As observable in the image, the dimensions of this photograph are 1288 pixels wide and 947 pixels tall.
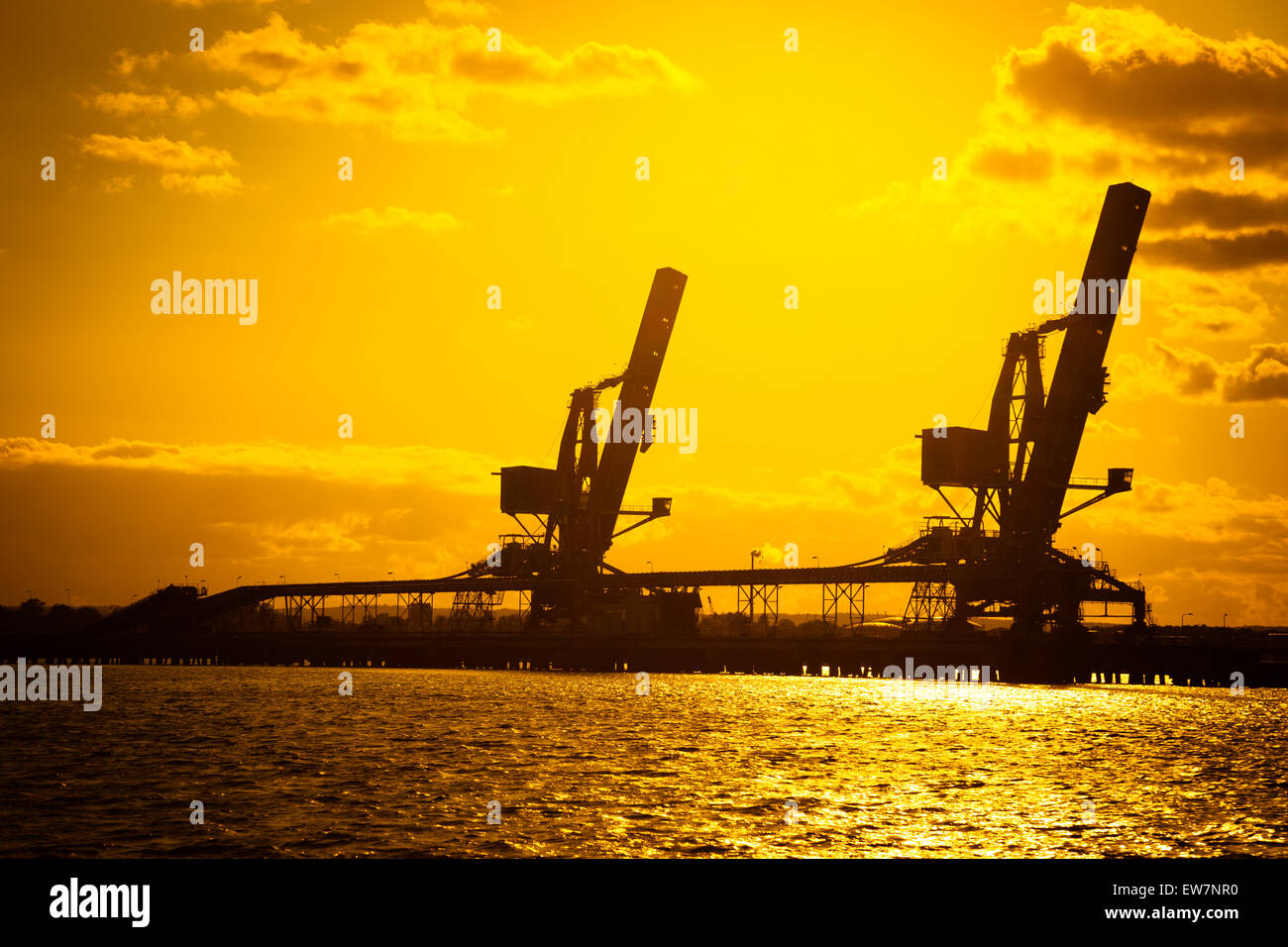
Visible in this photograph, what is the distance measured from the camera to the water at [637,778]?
89.4 feet

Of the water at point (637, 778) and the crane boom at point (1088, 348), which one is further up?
the crane boom at point (1088, 348)

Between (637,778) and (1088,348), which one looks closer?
(637,778)

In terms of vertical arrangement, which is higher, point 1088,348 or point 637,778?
point 1088,348

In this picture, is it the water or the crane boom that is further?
the crane boom

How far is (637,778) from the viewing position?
37.8 meters

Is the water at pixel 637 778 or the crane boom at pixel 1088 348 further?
the crane boom at pixel 1088 348

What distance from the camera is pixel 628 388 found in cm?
11512

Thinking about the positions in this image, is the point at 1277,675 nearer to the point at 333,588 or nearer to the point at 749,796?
the point at 749,796

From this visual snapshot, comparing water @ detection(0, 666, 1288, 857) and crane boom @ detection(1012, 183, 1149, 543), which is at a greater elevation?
crane boom @ detection(1012, 183, 1149, 543)

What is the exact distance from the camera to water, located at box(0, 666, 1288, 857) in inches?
1073
